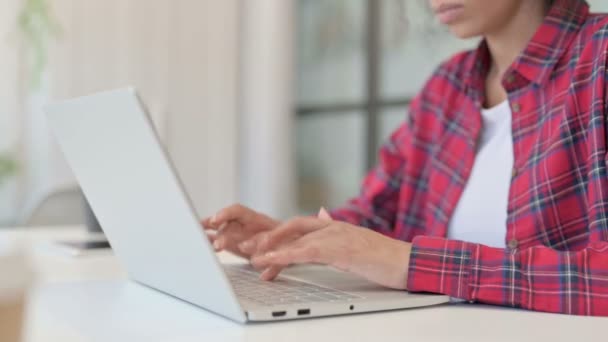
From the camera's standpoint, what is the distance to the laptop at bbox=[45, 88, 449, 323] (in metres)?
0.68

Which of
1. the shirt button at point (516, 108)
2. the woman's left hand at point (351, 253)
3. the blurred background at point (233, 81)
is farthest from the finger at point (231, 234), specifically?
the blurred background at point (233, 81)

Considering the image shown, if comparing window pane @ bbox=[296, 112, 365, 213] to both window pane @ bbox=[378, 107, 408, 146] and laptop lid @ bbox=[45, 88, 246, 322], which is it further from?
laptop lid @ bbox=[45, 88, 246, 322]

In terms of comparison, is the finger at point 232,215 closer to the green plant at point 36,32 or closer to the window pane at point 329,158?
the green plant at point 36,32

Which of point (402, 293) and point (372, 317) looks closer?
point (372, 317)

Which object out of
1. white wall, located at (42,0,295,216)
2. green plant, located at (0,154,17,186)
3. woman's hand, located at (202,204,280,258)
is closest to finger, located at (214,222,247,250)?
woman's hand, located at (202,204,280,258)

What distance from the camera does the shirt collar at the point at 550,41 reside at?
117 cm

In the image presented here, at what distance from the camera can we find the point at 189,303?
0.82 m

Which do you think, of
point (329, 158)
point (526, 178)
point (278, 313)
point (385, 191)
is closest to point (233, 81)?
point (329, 158)

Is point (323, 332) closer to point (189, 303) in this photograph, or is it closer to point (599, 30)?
point (189, 303)

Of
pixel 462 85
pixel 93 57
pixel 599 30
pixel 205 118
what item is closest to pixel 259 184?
pixel 205 118

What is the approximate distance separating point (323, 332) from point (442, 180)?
0.76 metres

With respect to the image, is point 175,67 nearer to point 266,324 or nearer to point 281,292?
point 281,292

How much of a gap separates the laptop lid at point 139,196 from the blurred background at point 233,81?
1901 mm

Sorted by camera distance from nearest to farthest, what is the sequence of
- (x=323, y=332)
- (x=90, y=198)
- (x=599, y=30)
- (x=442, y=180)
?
1. (x=323, y=332)
2. (x=90, y=198)
3. (x=599, y=30)
4. (x=442, y=180)
